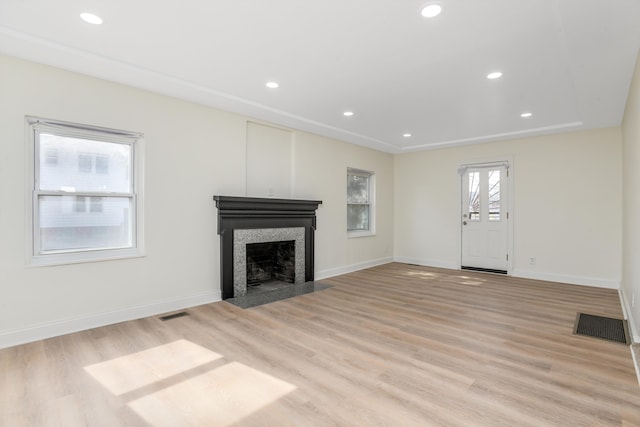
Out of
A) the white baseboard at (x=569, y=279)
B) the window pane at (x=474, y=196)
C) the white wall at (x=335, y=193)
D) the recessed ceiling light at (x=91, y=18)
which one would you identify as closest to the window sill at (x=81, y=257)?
the recessed ceiling light at (x=91, y=18)

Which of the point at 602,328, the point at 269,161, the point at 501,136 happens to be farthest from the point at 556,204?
the point at 269,161

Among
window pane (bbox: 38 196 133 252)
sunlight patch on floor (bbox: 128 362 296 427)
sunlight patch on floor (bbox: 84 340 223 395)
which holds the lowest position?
sunlight patch on floor (bbox: 128 362 296 427)

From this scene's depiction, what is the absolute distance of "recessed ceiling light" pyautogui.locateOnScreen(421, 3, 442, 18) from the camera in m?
2.13

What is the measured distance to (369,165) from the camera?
671cm

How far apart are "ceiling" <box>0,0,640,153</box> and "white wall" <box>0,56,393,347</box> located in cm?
22

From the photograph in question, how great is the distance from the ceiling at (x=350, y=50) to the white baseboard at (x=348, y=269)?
109 inches

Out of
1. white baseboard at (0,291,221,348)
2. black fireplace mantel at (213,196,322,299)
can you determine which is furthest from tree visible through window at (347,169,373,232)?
white baseboard at (0,291,221,348)

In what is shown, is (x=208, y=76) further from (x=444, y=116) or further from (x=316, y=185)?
(x=444, y=116)

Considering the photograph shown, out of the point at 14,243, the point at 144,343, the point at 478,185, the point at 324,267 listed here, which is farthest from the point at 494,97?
the point at 14,243

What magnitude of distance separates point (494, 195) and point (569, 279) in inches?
71.1

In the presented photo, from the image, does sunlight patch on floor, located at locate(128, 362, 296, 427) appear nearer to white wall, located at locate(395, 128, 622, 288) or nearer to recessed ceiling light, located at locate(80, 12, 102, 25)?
recessed ceiling light, located at locate(80, 12, 102, 25)

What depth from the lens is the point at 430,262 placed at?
6906mm

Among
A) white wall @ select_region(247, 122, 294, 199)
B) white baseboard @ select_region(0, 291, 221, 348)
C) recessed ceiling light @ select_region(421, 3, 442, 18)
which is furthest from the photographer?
white wall @ select_region(247, 122, 294, 199)

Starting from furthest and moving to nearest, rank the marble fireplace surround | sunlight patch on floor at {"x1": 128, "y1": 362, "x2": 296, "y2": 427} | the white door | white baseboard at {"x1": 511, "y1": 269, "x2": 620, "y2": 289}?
the white door, white baseboard at {"x1": 511, "y1": 269, "x2": 620, "y2": 289}, the marble fireplace surround, sunlight patch on floor at {"x1": 128, "y1": 362, "x2": 296, "y2": 427}
